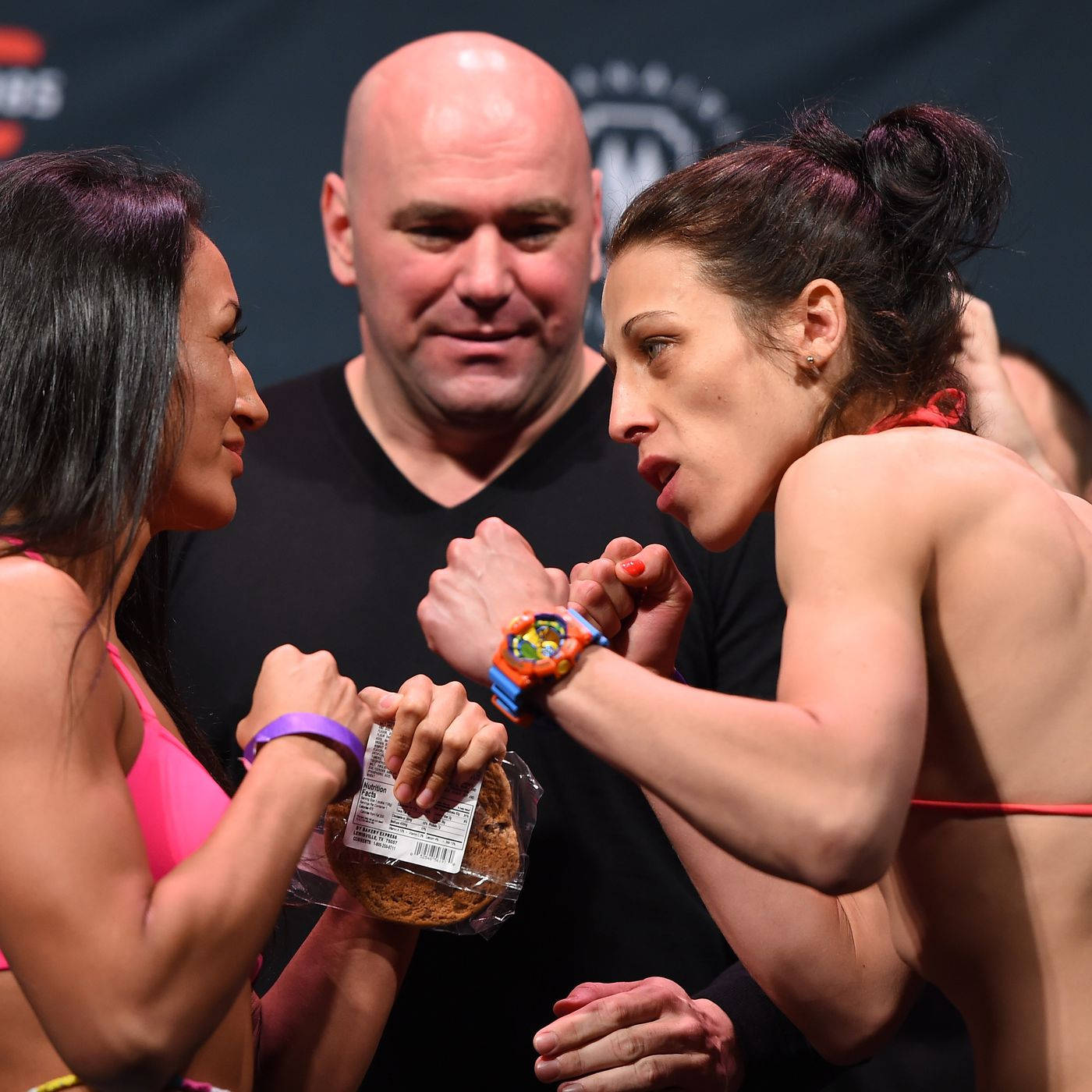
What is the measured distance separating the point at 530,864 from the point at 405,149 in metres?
1.11

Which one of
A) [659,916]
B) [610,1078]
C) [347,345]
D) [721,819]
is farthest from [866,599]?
[347,345]

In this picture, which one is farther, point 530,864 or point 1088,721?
point 530,864

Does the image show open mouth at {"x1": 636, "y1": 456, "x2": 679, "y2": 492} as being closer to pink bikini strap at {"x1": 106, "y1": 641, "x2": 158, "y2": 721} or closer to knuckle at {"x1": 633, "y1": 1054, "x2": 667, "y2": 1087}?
pink bikini strap at {"x1": 106, "y1": 641, "x2": 158, "y2": 721}

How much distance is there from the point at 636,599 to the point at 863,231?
1.47ft

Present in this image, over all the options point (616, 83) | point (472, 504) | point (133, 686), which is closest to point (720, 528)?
point (133, 686)

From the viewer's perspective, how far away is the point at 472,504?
222 cm

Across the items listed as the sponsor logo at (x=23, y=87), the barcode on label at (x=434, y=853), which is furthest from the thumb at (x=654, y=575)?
the sponsor logo at (x=23, y=87)

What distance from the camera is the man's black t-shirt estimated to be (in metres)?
1.97

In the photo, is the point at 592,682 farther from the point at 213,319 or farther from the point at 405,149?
the point at 405,149

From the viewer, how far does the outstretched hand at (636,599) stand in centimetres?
148

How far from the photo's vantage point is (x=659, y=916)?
203 centimetres

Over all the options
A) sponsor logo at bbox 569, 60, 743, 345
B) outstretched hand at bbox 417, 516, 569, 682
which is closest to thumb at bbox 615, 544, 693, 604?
outstretched hand at bbox 417, 516, 569, 682

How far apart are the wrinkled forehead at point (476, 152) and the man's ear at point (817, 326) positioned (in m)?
0.90

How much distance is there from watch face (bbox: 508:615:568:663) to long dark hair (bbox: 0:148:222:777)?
34 cm
